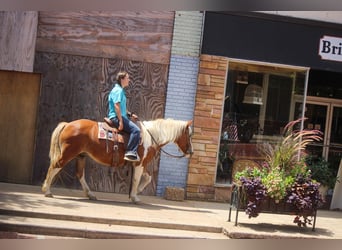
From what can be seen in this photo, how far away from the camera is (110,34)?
405 inches

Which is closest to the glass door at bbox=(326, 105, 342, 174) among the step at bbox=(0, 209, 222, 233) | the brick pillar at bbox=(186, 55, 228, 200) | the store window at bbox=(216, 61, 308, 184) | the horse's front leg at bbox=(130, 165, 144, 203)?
the store window at bbox=(216, 61, 308, 184)

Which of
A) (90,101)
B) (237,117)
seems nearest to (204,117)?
(237,117)

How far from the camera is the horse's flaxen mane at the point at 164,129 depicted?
9.24m

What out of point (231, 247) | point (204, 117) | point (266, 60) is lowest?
point (231, 247)

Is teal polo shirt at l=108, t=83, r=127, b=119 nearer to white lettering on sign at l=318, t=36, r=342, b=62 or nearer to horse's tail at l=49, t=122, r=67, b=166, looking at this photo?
horse's tail at l=49, t=122, r=67, b=166

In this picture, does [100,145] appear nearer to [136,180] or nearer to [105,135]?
[105,135]

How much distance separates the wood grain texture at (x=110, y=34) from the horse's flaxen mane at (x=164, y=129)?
1631 mm

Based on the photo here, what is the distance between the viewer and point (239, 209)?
324 inches

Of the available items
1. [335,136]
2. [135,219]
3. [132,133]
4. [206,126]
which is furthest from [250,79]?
[135,219]

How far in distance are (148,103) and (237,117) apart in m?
1.89

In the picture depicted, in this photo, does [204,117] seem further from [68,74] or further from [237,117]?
[68,74]

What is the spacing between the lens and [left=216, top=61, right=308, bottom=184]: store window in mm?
10789

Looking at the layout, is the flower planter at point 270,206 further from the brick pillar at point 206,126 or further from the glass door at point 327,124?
the glass door at point 327,124

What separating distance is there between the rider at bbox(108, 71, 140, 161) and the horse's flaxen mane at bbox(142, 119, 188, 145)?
384 mm
